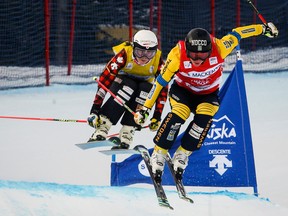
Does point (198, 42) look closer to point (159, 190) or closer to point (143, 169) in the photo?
point (159, 190)

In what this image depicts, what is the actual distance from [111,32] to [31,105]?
347 cm

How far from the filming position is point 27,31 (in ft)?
57.6

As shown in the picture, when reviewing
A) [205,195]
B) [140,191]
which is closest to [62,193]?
[140,191]

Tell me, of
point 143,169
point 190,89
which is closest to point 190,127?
point 190,89

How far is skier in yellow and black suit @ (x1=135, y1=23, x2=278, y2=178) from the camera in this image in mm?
7676

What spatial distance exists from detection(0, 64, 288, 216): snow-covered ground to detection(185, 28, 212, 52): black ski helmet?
195cm

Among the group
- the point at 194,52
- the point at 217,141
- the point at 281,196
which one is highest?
the point at 194,52

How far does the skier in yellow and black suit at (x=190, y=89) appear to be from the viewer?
7.68 meters

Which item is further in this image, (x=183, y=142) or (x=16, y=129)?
(x=16, y=129)

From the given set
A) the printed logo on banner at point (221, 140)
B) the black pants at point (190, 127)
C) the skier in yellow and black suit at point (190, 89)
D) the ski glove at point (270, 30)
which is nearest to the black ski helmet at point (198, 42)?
the skier in yellow and black suit at point (190, 89)

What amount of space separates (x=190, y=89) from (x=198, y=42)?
665 mm

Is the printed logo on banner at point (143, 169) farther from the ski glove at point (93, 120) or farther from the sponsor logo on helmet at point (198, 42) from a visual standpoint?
the sponsor logo on helmet at point (198, 42)

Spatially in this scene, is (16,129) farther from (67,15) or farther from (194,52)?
(194,52)

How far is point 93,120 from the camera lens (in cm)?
851
